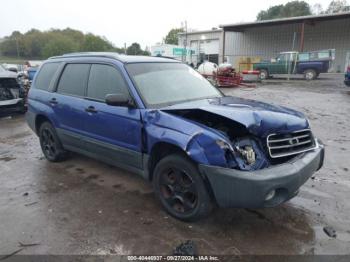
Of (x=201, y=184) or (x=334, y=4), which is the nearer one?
(x=201, y=184)

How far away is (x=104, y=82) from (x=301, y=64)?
2330 centimetres

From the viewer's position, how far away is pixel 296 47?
118ft

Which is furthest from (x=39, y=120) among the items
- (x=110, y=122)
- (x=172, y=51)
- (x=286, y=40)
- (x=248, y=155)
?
(x=286, y=40)

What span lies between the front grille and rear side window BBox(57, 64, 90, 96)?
Answer: 286cm

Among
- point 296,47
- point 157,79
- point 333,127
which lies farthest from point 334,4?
point 157,79

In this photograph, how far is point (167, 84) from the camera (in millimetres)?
4188

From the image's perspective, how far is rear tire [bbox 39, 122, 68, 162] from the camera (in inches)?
211

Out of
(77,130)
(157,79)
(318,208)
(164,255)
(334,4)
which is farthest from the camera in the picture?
(334,4)

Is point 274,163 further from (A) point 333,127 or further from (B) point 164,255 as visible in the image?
(A) point 333,127

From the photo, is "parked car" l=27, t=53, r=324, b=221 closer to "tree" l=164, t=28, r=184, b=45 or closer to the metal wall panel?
the metal wall panel

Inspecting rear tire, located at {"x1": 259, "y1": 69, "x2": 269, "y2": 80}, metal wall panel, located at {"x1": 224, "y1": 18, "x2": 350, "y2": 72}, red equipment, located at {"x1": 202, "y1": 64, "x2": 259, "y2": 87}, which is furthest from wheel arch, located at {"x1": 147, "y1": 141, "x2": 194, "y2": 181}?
metal wall panel, located at {"x1": 224, "y1": 18, "x2": 350, "y2": 72}

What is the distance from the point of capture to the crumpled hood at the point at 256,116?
3.07m

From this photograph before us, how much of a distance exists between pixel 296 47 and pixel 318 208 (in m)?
36.1

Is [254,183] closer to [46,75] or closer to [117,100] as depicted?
[117,100]
